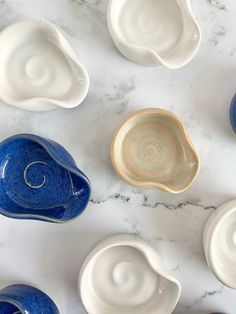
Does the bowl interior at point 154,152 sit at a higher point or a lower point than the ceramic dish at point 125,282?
higher

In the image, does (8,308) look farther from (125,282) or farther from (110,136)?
(110,136)

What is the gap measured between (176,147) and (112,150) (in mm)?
162

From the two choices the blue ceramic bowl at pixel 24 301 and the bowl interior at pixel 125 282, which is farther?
the bowl interior at pixel 125 282

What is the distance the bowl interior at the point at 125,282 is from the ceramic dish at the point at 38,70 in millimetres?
394

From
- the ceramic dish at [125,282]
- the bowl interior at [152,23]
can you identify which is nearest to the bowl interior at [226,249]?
the ceramic dish at [125,282]

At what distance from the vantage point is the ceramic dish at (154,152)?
4.25ft

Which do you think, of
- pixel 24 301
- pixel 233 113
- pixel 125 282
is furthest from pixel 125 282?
pixel 233 113

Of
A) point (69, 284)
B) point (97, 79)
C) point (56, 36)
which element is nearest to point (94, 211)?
point (69, 284)

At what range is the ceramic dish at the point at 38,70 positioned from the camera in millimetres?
1260

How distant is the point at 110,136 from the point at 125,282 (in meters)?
0.36

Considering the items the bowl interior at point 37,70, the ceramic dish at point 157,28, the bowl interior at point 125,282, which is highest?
the ceramic dish at point 157,28

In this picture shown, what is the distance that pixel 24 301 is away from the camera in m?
1.24

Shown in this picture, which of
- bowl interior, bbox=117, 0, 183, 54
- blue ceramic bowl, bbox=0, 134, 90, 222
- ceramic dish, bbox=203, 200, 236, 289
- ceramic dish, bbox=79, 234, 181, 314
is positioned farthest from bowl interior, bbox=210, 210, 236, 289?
bowl interior, bbox=117, 0, 183, 54

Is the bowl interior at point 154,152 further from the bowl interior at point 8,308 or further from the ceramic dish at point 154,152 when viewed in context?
the bowl interior at point 8,308
